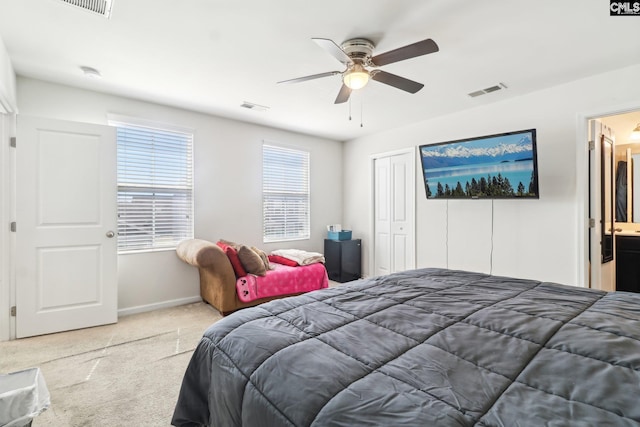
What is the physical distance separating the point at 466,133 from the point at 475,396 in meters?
3.78

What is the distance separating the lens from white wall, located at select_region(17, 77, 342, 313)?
10.7 feet

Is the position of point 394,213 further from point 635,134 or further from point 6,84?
point 6,84

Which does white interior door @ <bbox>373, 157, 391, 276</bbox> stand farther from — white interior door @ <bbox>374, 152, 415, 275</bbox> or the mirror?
the mirror

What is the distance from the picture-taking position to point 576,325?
4.18ft

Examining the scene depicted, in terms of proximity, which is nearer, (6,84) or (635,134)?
(6,84)

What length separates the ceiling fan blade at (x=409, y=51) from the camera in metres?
1.92

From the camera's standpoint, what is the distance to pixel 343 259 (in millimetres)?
5086

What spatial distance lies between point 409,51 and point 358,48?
19.0 inches

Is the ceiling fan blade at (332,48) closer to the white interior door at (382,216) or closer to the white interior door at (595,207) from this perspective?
the white interior door at (595,207)

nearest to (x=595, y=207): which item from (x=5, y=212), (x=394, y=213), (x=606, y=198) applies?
(x=606, y=198)

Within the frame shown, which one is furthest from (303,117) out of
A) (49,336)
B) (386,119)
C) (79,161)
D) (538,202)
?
(49,336)

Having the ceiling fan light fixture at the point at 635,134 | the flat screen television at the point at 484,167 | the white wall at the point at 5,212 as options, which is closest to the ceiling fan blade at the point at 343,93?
the flat screen television at the point at 484,167

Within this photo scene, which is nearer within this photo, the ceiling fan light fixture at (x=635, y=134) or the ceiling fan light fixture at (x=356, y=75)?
the ceiling fan light fixture at (x=356, y=75)

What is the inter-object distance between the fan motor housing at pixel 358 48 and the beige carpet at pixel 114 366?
266cm
